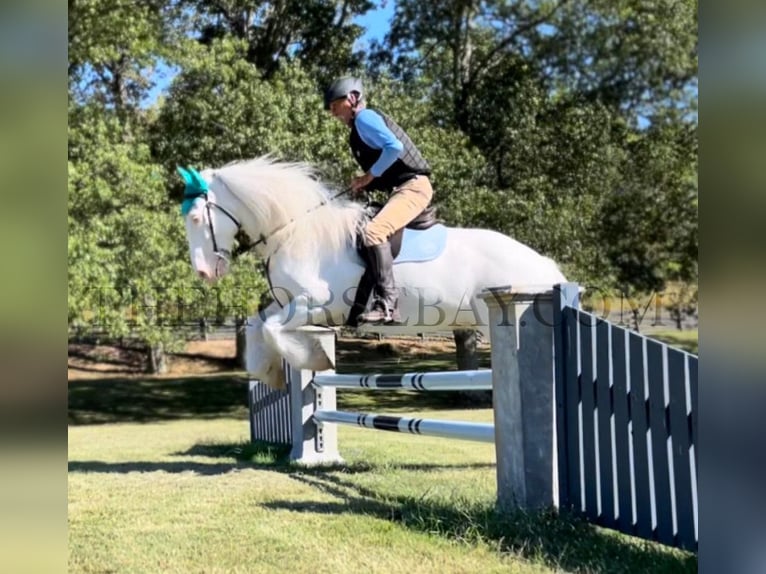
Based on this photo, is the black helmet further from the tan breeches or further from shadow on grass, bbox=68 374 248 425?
shadow on grass, bbox=68 374 248 425

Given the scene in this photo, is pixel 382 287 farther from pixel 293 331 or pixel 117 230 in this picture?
pixel 117 230

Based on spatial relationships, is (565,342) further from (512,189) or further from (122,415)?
(122,415)

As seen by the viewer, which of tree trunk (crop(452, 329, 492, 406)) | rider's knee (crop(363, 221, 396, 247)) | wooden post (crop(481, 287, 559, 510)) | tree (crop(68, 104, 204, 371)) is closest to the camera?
wooden post (crop(481, 287, 559, 510))

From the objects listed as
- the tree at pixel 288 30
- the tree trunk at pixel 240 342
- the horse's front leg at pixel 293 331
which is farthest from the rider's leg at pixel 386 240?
the tree trunk at pixel 240 342

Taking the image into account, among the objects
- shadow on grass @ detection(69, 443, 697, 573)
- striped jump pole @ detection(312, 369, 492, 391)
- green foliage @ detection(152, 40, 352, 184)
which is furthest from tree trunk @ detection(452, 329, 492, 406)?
green foliage @ detection(152, 40, 352, 184)

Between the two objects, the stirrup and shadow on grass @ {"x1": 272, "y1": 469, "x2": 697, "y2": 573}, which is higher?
the stirrup

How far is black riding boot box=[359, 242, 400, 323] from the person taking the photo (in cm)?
274

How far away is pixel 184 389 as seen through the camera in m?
8.82

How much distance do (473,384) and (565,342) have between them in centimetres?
51

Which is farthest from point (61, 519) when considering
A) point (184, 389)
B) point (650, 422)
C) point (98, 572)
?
point (184, 389)

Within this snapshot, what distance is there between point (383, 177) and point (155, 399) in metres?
6.57

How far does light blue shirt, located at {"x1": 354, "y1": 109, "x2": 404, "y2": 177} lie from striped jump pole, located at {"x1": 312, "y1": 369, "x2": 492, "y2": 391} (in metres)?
0.79

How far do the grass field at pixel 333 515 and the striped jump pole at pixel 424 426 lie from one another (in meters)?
0.20

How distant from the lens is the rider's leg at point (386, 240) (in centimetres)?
273
